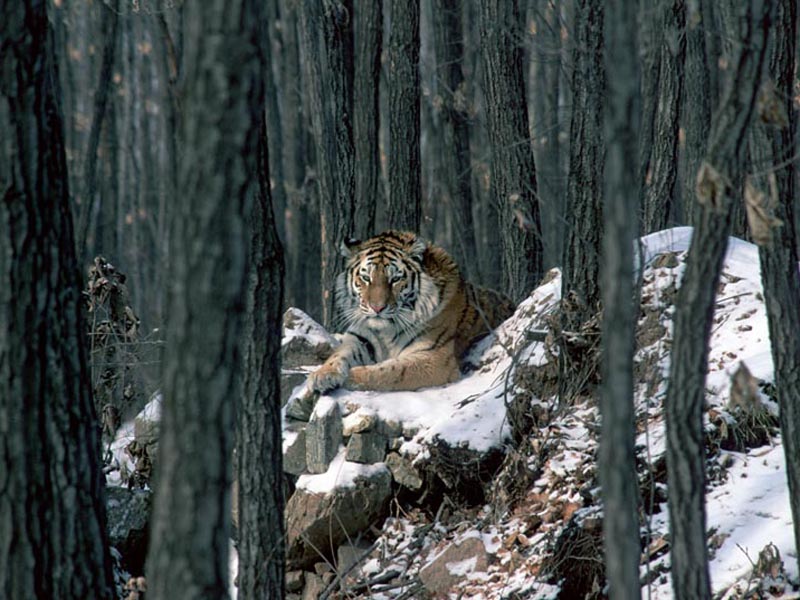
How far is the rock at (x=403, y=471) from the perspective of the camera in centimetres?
685

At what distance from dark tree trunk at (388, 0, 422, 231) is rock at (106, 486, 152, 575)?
12.6 feet

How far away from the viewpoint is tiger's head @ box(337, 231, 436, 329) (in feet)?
25.3

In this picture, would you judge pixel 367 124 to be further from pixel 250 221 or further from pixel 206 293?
pixel 206 293

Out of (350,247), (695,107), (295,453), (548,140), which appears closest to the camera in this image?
(295,453)

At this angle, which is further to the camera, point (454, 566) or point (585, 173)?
point (585, 173)

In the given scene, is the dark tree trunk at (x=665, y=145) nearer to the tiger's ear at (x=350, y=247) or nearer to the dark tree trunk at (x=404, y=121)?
the dark tree trunk at (x=404, y=121)

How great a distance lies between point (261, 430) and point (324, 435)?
76.9 inches

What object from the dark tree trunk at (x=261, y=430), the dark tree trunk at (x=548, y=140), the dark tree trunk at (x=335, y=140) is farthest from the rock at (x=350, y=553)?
the dark tree trunk at (x=548, y=140)

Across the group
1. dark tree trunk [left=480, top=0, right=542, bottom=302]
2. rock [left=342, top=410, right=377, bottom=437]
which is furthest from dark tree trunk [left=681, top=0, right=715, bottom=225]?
rock [left=342, top=410, right=377, bottom=437]

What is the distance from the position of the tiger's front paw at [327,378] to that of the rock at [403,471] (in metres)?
0.61

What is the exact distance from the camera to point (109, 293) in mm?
7777

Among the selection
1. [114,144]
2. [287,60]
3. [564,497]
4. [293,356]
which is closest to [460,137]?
[293,356]

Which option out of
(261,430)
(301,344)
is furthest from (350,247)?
(261,430)

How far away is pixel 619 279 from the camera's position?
3.40 m
